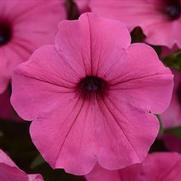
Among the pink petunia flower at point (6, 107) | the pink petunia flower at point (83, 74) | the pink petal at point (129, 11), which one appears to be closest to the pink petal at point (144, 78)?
the pink petunia flower at point (83, 74)

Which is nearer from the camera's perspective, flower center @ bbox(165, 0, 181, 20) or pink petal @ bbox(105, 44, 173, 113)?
pink petal @ bbox(105, 44, 173, 113)

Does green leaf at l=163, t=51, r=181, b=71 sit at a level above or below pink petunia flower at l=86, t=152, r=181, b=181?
above

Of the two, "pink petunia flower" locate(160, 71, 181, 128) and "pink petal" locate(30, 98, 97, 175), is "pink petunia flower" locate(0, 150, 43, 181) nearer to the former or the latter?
"pink petal" locate(30, 98, 97, 175)

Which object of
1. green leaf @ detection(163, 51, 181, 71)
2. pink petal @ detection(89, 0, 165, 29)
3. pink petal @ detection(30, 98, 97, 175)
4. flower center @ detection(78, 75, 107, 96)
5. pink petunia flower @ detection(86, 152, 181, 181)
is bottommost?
pink petunia flower @ detection(86, 152, 181, 181)

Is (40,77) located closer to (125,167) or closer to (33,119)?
(33,119)

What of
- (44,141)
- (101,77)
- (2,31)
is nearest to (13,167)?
(44,141)

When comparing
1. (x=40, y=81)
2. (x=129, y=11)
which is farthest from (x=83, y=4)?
(x=40, y=81)

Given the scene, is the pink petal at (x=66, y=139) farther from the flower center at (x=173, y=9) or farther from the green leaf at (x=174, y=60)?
the flower center at (x=173, y=9)

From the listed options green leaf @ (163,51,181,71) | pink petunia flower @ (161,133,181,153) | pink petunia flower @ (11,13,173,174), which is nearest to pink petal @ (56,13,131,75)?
pink petunia flower @ (11,13,173,174)
